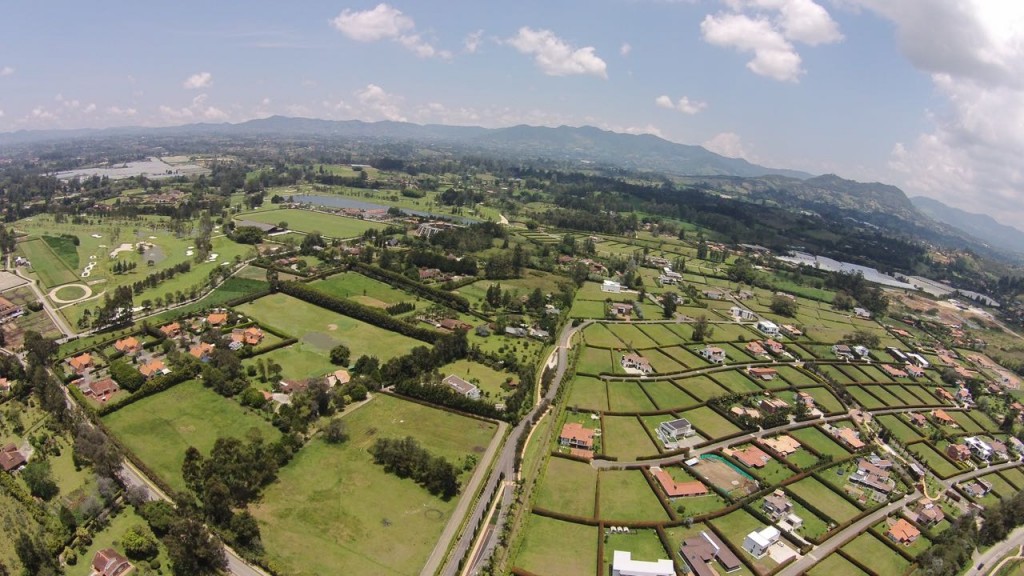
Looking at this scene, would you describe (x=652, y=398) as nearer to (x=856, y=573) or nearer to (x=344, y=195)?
(x=856, y=573)

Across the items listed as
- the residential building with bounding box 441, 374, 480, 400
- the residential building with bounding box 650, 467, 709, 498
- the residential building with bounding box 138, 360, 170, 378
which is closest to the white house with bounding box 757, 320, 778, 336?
the residential building with bounding box 650, 467, 709, 498

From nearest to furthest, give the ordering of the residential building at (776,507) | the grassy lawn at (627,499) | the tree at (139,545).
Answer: the tree at (139,545) → the grassy lawn at (627,499) → the residential building at (776,507)

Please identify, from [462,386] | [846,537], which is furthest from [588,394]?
[846,537]

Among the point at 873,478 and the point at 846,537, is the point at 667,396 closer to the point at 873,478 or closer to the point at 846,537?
the point at 873,478

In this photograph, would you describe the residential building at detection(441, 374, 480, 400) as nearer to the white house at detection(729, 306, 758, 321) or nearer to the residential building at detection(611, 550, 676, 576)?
the residential building at detection(611, 550, 676, 576)

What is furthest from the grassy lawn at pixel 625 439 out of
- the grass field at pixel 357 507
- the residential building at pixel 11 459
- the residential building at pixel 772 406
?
the residential building at pixel 11 459

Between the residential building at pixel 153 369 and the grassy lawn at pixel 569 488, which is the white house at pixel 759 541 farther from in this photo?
the residential building at pixel 153 369
